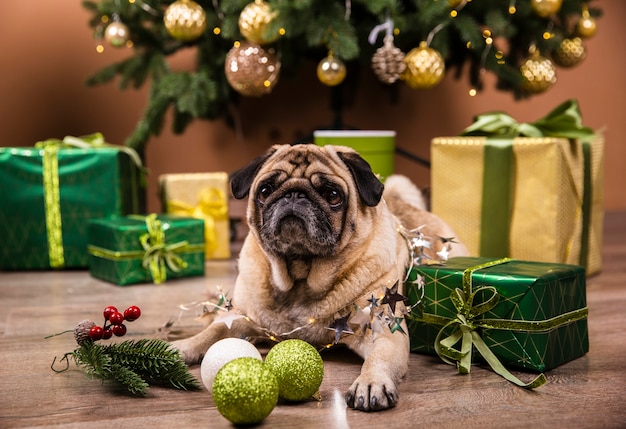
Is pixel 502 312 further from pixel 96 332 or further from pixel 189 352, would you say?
pixel 96 332

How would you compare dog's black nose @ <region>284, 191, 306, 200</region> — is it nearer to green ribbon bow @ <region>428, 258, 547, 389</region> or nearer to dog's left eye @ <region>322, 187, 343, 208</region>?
dog's left eye @ <region>322, 187, 343, 208</region>

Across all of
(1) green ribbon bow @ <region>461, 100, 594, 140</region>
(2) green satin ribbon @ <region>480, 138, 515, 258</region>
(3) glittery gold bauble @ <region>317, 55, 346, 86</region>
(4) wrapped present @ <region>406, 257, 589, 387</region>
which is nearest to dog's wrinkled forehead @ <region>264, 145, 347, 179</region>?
(4) wrapped present @ <region>406, 257, 589, 387</region>

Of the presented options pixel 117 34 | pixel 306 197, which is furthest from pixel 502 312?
A: pixel 117 34

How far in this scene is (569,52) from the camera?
11.0 ft

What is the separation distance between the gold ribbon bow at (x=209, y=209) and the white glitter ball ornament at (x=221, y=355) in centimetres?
178

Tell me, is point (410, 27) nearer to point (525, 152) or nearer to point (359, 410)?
point (525, 152)

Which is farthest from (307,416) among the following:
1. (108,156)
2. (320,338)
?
(108,156)

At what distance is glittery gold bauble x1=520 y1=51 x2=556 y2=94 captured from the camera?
3166mm

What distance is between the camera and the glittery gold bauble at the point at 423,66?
2.94 metres

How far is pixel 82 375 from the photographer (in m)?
1.60

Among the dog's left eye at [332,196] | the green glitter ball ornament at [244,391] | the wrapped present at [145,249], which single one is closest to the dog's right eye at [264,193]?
the dog's left eye at [332,196]

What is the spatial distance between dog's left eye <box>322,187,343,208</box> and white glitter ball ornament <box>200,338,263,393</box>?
0.38m

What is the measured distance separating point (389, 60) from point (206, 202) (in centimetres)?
103

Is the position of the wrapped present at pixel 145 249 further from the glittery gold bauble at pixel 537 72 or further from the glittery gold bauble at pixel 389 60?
the glittery gold bauble at pixel 537 72
